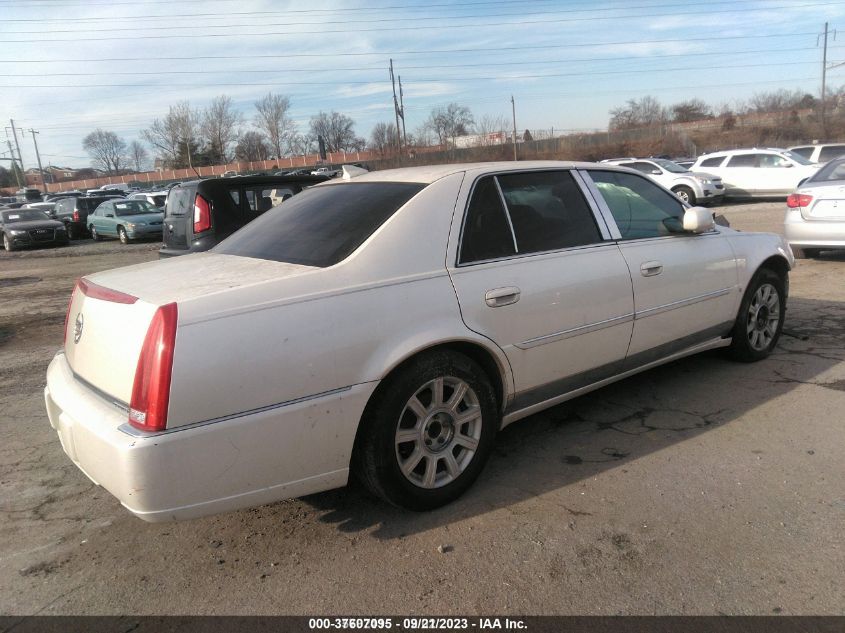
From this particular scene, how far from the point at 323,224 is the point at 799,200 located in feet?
26.0

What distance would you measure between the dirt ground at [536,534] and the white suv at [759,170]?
54.9 feet

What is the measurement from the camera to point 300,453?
2629mm

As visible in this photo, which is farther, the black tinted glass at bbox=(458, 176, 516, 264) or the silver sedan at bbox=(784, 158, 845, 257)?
the silver sedan at bbox=(784, 158, 845, 257)

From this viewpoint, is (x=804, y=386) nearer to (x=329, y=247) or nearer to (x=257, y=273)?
(x=329, y=247)

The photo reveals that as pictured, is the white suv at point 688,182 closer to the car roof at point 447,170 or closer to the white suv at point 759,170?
the white suv at point 759,170

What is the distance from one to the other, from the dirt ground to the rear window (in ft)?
4.27

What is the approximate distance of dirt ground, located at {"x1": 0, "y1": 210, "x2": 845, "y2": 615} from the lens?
249cm

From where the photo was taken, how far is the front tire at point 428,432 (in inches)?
111

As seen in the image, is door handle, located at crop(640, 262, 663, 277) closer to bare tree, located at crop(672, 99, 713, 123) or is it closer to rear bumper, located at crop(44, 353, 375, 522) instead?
rear bumper, located at crop(44, 353, 375, 522)

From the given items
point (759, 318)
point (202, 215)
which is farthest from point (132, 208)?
point (759, 318)

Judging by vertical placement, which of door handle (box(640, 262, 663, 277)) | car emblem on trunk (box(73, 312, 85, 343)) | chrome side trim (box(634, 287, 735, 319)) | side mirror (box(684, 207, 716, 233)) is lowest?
chrome side trim (box(634, 287, 735, 319))

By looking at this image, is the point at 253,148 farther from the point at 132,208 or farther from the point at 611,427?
the point at 611,427

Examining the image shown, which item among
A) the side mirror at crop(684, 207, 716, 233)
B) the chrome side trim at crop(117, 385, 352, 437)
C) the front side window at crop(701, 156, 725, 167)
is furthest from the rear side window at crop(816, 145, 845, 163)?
the chrome side trim at crop(117, 385, 352, 437)

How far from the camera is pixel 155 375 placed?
236 centimetres
